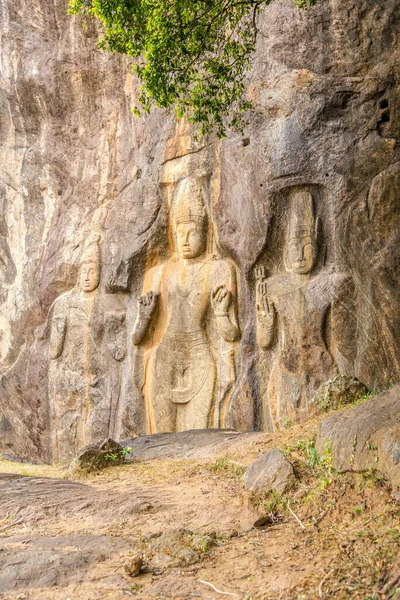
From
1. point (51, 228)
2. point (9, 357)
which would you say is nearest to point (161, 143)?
point (51, 228)

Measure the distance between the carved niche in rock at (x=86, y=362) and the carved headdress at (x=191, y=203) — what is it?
2.04 meters

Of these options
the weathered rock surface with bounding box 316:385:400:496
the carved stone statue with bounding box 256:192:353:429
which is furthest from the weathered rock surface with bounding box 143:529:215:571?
the carved stone statue with bounding box 256:192:353:429

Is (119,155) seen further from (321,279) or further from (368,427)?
(368,427)

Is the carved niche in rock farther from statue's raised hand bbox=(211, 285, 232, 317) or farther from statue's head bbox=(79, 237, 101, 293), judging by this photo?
statue's raised hand bbox=(211, 285, 232, 317)

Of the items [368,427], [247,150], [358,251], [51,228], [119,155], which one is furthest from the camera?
[51,228]

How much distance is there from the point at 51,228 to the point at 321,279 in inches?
241

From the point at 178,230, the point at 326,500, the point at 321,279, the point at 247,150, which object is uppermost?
the point at 247,150

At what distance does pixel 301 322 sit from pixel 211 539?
530cm

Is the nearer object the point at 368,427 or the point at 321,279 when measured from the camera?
the point at 368,427

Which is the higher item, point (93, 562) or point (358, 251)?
point (358, 251)

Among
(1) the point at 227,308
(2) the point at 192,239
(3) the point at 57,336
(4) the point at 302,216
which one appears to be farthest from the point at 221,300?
(3) the point at 57,336

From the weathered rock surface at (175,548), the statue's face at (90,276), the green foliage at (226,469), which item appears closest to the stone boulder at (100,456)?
the green foliage at (226,469)

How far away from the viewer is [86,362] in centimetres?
1272

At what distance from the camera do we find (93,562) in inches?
196
